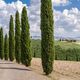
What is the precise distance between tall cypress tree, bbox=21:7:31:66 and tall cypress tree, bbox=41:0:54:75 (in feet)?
45.5

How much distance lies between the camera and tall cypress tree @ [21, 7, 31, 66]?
1825 inches

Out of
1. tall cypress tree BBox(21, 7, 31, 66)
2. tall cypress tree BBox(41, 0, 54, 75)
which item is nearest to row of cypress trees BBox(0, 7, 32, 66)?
tall cypress tree BBox(21, 7, 31, 66)

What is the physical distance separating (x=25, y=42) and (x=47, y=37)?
629 inches

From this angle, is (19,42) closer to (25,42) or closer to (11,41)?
(11,41)

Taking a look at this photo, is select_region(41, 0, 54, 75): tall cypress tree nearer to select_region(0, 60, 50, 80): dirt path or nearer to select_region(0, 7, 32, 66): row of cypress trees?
select_region(0, 60, 50, 80): dirt path

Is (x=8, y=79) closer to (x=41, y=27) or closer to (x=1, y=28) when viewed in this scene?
(x=41, y=27)

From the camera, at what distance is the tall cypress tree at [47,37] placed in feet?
105

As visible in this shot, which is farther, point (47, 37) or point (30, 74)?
point (47, 37)

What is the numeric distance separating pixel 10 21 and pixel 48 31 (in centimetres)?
3763

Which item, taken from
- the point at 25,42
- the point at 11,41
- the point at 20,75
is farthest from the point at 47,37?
the point at 11,41

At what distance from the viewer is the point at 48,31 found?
32562 mm

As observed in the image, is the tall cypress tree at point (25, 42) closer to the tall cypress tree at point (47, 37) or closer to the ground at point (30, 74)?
the ground at point (30, 74)

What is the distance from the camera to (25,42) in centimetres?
4809

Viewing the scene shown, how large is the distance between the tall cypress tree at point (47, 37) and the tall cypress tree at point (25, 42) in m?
13.9
